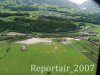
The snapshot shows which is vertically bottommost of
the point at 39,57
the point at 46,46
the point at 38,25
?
the point at 39,57

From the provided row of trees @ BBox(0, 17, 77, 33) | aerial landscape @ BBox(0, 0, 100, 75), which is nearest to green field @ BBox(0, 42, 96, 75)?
aerial landscape @ BBox(0, 0, 100, 75)

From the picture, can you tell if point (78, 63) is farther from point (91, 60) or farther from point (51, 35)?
point (51, 35)

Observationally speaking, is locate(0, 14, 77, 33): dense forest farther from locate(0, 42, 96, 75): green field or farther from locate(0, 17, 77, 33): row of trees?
locate(0, 42, 96, 75): green field

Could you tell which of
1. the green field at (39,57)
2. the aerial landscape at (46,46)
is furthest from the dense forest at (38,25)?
the green field at (39,57)

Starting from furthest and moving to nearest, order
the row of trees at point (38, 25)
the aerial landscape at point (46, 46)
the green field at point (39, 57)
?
the row of trees at point (38, 25) < the aerial landscape at point (46, 46) < the green field at point (39, 57)

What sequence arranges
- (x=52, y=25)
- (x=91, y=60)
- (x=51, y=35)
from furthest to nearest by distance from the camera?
1. (x=52, y=25)
2. (x=51, y=35)
3. (x=91, y=60)

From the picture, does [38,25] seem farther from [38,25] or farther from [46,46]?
[46,46]

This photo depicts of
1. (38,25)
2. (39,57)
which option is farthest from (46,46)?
(38,25)

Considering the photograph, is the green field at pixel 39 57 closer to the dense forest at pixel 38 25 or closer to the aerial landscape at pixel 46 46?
the aerial landscape at pixel 46 46

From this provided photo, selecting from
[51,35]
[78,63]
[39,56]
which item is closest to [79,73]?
[78,63]
